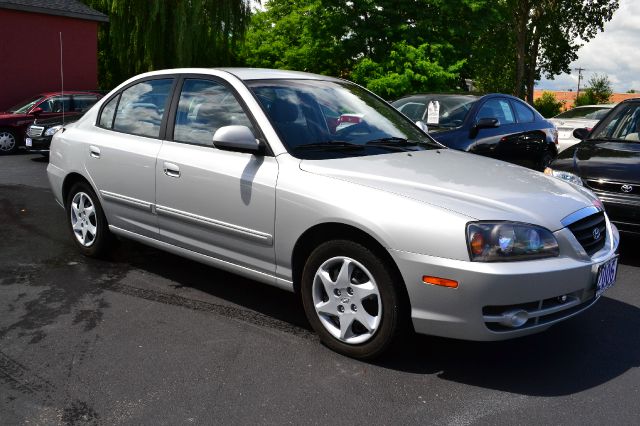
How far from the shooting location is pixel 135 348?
394 cm

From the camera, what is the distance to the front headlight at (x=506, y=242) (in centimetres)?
337

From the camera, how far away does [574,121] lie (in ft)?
51.8

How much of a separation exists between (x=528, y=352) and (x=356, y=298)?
3.72 feet

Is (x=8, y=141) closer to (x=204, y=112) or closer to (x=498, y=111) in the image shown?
Answer: (x=498, y=111)

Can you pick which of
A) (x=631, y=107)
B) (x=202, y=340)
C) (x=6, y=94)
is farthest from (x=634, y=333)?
(x=6, y=94)

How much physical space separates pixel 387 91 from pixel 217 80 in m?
17.9

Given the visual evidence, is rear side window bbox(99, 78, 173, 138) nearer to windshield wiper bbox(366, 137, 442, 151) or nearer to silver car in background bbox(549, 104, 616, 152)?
windshield wiper bbox(366, 137, 442, 151)

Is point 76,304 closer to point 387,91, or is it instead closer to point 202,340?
point 202,340

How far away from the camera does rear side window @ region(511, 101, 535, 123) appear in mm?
9586

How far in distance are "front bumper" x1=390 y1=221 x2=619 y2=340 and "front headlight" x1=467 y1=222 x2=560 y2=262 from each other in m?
0.04

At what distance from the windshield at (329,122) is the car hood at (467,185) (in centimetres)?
19

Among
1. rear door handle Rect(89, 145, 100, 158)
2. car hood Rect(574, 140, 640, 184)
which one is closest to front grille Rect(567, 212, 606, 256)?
car hood Rect(574, 140, 640, 184)

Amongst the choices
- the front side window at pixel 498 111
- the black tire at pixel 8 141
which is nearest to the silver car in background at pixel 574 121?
the front side window at pixel 498 111

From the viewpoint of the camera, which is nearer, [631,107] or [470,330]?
[470,330]
